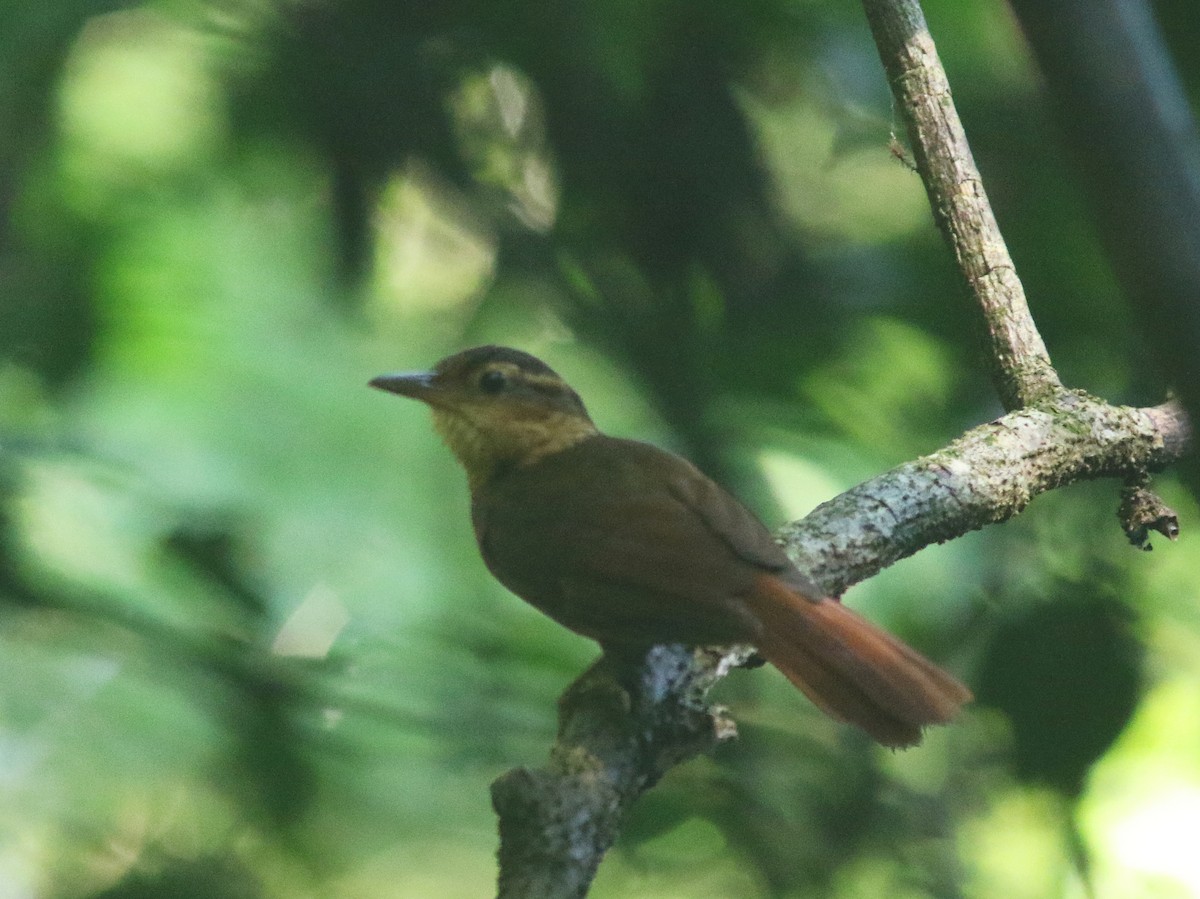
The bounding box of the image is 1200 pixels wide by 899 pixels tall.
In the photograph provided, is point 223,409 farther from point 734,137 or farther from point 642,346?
point 734,137

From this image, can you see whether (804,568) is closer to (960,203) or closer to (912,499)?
(912,499)

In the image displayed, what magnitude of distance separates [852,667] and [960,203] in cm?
114

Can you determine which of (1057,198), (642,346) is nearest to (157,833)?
(642,346)

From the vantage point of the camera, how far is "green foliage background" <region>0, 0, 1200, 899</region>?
2732mm

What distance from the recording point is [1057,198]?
11.8 feet

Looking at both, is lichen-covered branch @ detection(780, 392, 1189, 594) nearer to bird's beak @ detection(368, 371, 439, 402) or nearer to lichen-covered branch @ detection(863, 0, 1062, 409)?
lichen-covered branch @ detection(863, 0, 1062, 409)

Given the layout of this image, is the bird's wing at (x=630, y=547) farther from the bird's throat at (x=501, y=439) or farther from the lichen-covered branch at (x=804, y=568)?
the bird's throat at (x=501, y=439)

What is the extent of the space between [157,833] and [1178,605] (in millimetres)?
2296

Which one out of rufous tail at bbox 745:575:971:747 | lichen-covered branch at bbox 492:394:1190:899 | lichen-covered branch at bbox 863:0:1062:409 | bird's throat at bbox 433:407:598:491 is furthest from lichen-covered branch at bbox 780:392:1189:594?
bird's throat at bbox 433:407:598:491

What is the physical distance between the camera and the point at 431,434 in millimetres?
4328

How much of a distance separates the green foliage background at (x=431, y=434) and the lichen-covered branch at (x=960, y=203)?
0.29m

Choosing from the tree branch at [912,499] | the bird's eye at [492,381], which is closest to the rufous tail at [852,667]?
the tree branch at [912,499]

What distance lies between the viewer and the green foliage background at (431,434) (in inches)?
108

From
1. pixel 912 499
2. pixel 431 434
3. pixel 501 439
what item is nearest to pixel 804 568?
pixel 912 499
